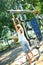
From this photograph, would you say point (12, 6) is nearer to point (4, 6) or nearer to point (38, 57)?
point (4, 6)

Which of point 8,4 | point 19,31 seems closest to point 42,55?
point 19,31

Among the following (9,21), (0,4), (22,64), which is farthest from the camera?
(9,21)

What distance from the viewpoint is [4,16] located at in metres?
19.5

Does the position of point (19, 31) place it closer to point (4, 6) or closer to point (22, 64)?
point (22, 64)

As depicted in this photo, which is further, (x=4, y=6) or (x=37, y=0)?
(x=4, y=6)

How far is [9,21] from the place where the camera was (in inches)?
808

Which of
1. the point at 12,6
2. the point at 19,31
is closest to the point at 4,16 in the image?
the point at 12,6

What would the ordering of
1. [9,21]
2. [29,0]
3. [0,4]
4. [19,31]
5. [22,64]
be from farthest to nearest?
[9,21] < [0,4] < [29,0] < [22,64] < [19,31]

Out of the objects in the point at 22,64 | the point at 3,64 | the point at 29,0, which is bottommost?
the point at 3,64

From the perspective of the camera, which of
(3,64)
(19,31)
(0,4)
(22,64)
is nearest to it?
(19,31)

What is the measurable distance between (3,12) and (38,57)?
8857 millimetres

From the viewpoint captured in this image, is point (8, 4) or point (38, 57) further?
point (8, 4)

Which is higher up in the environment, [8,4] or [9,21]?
[8,4]

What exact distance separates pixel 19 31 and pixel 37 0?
533 centimetres
